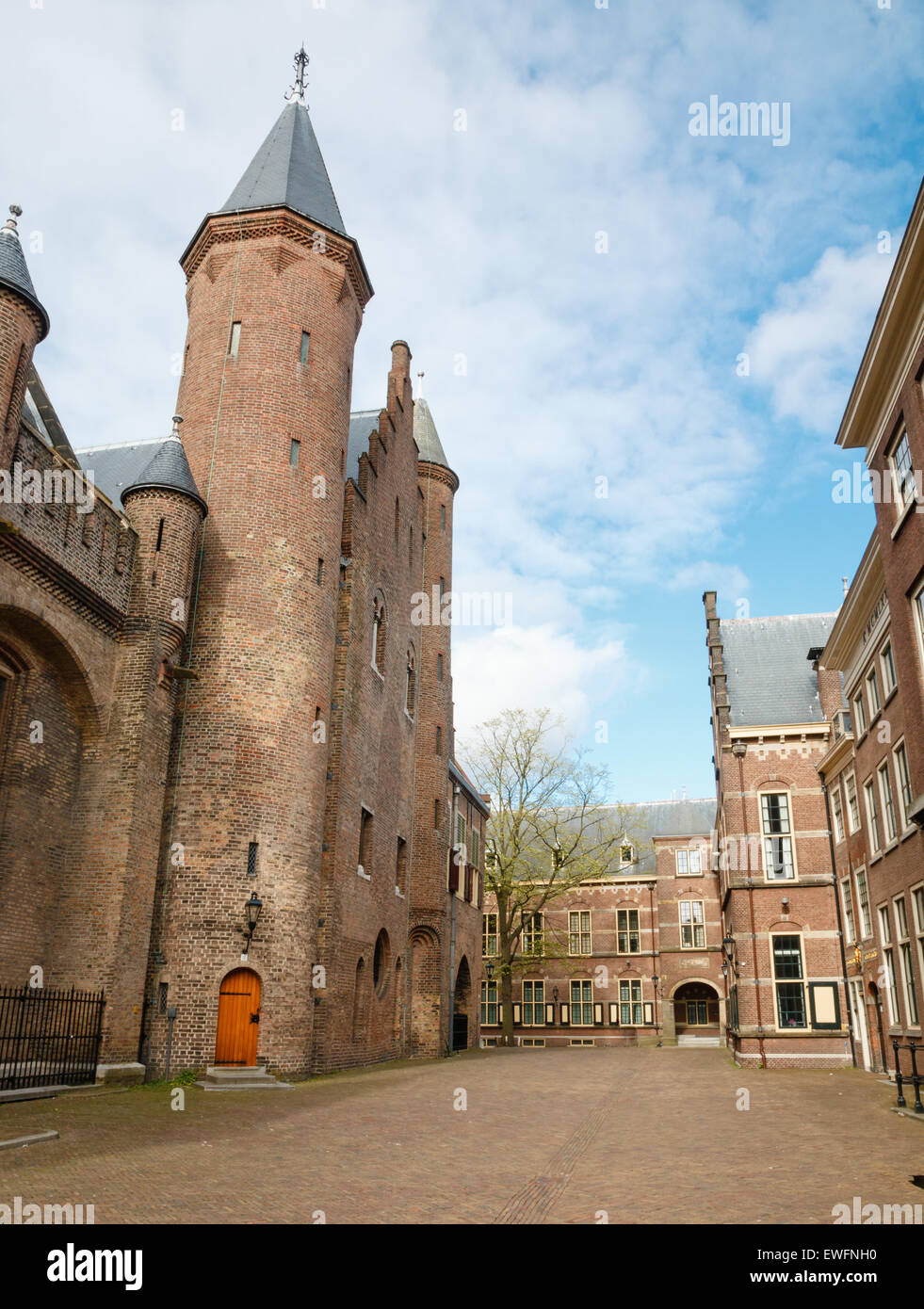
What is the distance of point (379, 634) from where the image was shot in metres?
26.5

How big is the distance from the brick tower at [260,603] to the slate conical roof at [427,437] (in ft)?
30.4

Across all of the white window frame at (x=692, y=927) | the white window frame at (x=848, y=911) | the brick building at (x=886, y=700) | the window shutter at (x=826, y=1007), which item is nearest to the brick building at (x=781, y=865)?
the window shutter at (x=826, y=1007)

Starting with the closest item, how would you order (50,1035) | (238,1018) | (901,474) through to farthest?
(50,1035), (901,474), (238,1018)

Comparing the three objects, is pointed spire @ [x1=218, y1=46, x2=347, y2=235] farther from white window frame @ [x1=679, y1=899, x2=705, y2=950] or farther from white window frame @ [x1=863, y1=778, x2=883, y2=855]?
white window frame @ [x1=679, y1=899, x2=705, y2=950]

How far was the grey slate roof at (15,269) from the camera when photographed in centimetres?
1517

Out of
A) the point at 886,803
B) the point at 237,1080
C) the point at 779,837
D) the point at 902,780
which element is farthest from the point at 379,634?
the point at 779,837

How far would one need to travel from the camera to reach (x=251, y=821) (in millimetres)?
19062

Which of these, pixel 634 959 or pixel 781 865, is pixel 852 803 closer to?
pixel 781 865

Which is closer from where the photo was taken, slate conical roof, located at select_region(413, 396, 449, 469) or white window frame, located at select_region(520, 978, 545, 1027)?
slate conical roof, located at select_region(413, 396, 449, 469)

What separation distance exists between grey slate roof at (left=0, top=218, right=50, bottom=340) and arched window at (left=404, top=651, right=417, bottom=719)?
15909 mm

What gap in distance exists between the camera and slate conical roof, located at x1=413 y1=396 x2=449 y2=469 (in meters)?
34.2

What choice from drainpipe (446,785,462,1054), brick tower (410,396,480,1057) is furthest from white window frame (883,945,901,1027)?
drainpipe (446,785,462,1054)

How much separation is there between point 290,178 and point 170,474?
10.1 meters

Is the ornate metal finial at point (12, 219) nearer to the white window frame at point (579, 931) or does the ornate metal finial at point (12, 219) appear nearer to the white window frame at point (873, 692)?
the white window frame at point (873, 692)
